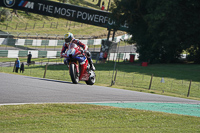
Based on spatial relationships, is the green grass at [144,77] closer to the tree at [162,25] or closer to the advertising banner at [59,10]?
the tree at [162,25]

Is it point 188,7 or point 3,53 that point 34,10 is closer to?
point 3,53

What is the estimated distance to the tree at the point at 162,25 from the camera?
3784cm

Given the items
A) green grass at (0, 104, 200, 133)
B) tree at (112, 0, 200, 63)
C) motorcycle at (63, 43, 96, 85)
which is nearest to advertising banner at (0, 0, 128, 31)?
tree at (112, 0, 200, 63)

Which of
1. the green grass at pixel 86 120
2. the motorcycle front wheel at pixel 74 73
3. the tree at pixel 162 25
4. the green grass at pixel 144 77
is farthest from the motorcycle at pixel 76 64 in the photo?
the tree at pixel 162 25

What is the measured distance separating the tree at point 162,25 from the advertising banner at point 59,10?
2533 millimetres

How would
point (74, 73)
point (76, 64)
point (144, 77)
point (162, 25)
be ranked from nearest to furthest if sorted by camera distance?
point (76, 64), point (74, 73), point (144, 77), point (162, 25)

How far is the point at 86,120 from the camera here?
27.8ft

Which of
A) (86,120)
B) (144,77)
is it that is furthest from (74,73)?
(144,77)

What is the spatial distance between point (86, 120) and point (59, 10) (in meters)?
37.2

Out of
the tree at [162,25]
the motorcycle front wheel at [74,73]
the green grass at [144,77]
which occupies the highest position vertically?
the tree at [162,25]

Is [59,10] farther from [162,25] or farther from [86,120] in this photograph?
[86,120]

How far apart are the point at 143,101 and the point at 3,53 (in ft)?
94.7


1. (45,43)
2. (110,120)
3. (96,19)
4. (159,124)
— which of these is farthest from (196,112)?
(45,43)

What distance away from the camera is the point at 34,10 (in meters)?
44.5
